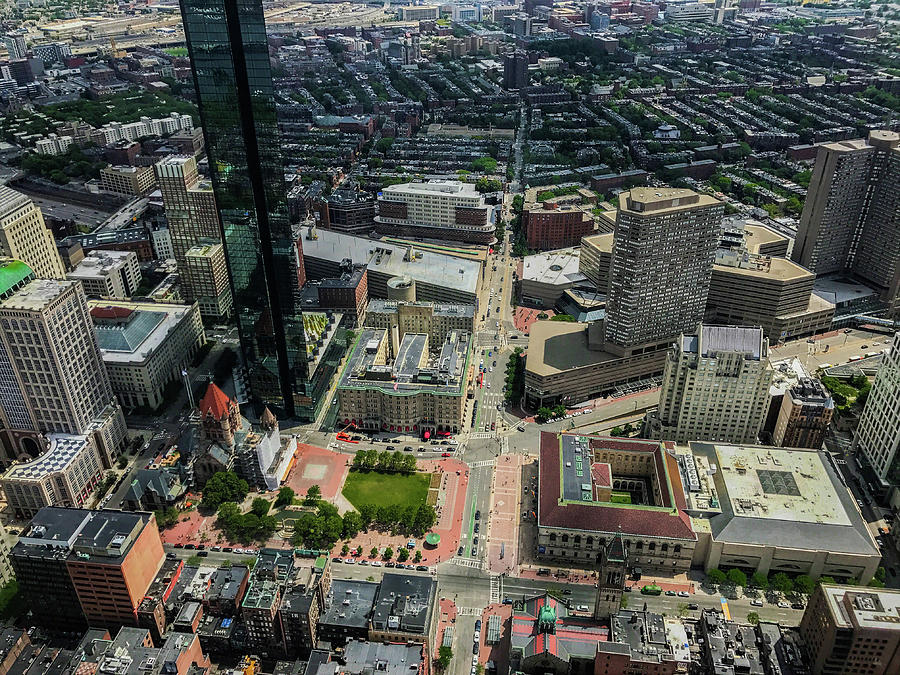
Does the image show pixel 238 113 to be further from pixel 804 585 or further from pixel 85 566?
pixel 804 585

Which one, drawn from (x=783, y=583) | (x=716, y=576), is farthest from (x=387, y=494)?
(x=783, y=583)

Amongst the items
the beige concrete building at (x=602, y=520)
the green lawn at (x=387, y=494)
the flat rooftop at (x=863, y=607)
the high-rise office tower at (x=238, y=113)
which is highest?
the high-rise office tower at (x=238, y=113)

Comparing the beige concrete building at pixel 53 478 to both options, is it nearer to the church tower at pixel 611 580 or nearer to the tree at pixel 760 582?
the church tower at pixel 611 580

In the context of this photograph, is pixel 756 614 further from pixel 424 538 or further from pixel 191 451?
pixel 191 451

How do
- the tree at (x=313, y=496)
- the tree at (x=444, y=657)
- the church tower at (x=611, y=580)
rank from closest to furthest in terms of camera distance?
the church tower at (x=611, y=580)
the tree at (x=444, y=657)
the tree at (x=313, y=496)

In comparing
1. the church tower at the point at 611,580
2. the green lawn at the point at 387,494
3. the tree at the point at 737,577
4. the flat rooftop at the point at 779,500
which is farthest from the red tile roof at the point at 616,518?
the green lawn at the point at 387,494

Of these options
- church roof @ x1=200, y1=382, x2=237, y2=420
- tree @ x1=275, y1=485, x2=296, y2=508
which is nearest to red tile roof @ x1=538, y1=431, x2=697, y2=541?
tree @ x1=275, y1=485, x2=296, y2=508

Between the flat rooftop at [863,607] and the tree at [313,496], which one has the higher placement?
the flat rooftop at [863,607]
